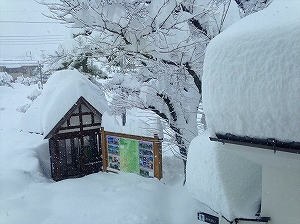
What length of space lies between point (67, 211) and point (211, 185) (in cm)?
537

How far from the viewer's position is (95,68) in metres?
15.3

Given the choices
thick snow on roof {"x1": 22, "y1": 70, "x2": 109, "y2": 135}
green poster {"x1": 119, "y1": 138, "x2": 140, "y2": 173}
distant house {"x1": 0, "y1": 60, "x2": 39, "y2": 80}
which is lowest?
green poster {"x1": 119, "y1": 138, "x2": 140, "y2": 173}

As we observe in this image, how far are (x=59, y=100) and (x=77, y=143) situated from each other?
227 centimetres

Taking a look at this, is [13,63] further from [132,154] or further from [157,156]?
[157,156]

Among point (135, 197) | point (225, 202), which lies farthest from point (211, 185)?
point (135, 197)

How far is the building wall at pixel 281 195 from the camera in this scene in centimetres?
384

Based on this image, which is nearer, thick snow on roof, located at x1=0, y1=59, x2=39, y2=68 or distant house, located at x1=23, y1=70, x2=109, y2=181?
distant house, located at x1=23, y1=70, x2=109, y2=181

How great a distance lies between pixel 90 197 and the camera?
9414 mm

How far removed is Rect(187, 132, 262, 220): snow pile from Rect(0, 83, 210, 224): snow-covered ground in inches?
108

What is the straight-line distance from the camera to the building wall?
3836mm

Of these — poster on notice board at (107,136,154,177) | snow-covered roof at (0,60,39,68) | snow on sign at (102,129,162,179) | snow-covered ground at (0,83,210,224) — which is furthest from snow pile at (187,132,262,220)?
snow-covered roof at (0,60,39,68)

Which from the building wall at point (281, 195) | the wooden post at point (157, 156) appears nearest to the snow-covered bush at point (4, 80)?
the wooden post at point (157, 156)

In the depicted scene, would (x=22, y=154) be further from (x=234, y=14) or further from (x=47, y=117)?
(x=234, y=14)

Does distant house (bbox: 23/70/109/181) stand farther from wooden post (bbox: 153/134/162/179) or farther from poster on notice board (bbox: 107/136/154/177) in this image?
wooden post (bbox: 153/134/162/179)
